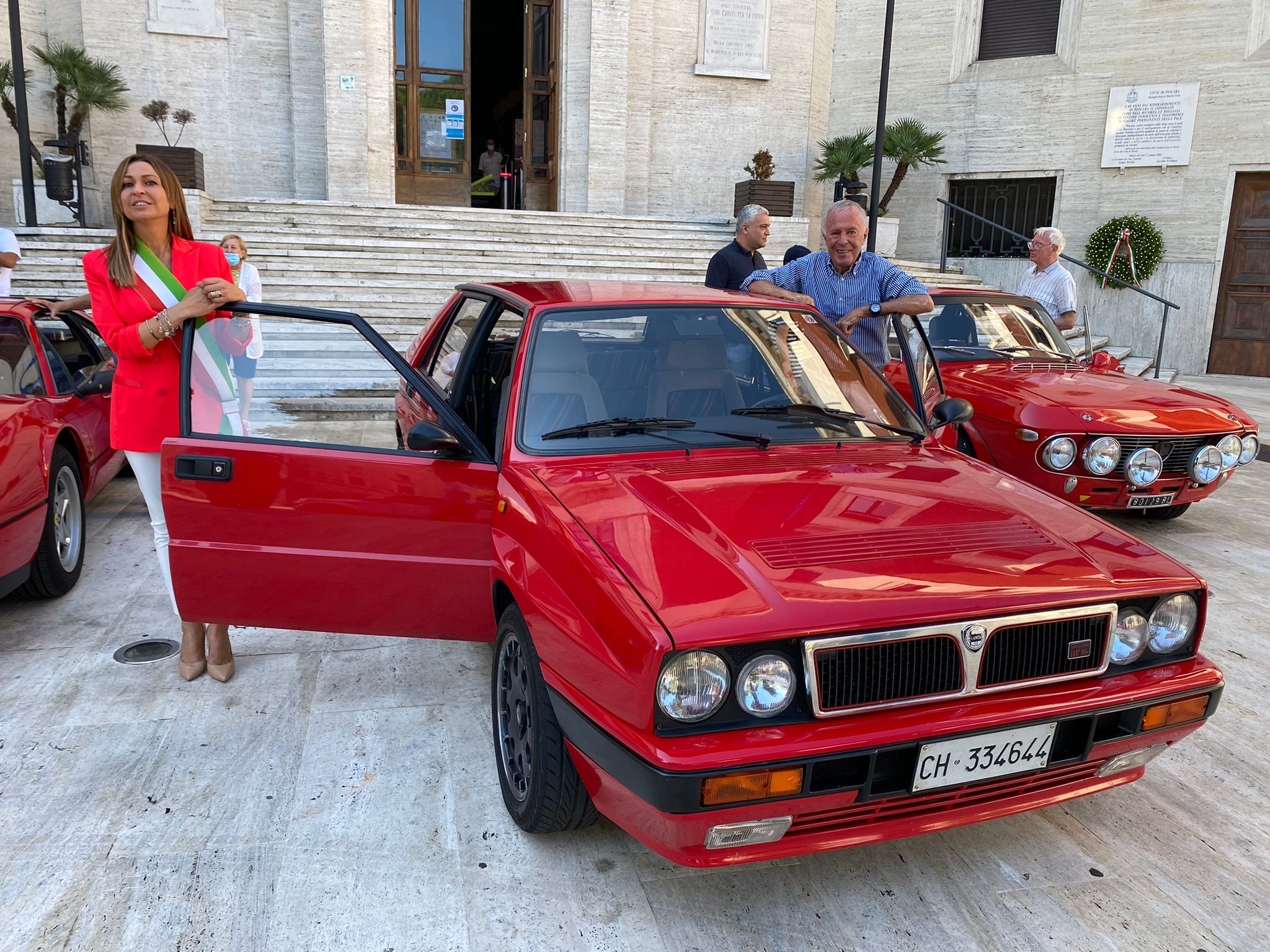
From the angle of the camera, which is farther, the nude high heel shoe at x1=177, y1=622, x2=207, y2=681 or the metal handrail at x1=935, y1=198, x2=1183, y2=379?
the metal handrail at x1=935, y1=198, x2=1183, y2=379

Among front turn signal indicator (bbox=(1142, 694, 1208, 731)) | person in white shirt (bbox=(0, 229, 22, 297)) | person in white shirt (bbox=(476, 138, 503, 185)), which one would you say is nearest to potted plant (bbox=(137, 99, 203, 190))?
person in white shirt (bbox=(476, 138, 503, 185))

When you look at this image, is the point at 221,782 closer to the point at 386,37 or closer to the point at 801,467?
the point at 801,467

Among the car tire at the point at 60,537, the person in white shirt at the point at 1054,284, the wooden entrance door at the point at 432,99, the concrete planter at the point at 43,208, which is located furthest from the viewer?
the wooden entrance door at the point at 432,99

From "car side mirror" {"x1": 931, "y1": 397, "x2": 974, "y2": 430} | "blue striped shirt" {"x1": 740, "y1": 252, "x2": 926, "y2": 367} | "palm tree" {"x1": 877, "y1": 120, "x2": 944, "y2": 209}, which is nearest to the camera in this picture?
"car side mirror" {"x1": 931, "y1": 397, "x2": 974, "y2": 430}

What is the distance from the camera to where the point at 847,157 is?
1659 centimetres

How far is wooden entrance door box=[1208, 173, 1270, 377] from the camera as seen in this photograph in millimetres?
15656

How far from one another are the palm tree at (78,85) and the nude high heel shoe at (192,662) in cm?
1400

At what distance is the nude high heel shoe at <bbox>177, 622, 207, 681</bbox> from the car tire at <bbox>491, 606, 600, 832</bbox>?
1527 mm

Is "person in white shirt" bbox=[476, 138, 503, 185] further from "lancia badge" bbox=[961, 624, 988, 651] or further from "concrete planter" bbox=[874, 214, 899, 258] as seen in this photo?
"lancia badge" bbox=[961, 624, 988, 651]

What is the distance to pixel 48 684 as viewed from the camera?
370cm

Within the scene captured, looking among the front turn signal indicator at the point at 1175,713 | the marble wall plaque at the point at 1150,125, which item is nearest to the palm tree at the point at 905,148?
the marble wall plaque at the point at 1150,125

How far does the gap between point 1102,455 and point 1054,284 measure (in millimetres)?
2494

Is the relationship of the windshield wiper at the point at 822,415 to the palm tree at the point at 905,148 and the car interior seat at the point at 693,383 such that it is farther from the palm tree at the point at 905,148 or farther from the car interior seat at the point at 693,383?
the palm tree at the point at 905,148

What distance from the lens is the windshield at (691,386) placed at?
3.09m
